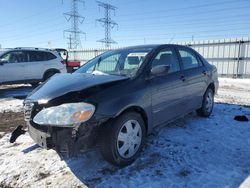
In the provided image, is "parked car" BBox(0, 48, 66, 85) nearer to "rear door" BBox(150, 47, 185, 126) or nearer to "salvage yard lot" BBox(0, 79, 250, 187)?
"salvage yard lot" BBox(0, 79, 250, 187)

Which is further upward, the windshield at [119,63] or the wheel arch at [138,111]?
the windshield at [119,63]

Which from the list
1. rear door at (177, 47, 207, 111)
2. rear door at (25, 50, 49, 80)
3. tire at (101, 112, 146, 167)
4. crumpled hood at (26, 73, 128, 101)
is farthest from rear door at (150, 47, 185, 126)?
rear door at (25, 50, 49, 80)

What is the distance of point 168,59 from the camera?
A: 4344 millimetres

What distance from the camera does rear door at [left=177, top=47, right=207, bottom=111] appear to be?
4699 mm

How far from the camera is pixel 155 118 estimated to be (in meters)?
3.78

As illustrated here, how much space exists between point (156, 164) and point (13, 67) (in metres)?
8.38

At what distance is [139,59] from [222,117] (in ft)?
9.45

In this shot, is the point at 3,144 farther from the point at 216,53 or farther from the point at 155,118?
the point at 216,53

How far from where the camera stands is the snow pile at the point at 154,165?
2986mm

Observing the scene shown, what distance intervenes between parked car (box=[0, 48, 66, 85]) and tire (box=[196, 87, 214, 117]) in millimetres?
7271

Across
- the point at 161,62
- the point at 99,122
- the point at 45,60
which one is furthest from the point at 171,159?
the point at 45,60

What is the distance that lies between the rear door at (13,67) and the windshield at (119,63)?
6469 millimetres

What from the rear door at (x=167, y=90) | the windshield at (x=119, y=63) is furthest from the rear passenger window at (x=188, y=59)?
the windshield at (x=119, y=63)

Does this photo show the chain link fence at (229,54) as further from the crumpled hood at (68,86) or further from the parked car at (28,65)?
the crumpled hood at (68,86)
